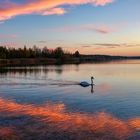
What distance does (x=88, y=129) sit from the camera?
20781 mm

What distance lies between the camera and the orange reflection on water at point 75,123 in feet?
64.7

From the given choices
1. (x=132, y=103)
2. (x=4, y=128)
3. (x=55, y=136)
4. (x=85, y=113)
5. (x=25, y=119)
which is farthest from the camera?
(x=132, y=103)

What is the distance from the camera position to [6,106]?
2995 centimetres

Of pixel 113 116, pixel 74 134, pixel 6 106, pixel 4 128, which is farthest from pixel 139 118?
pixel 6 106

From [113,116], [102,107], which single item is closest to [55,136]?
[113,116]

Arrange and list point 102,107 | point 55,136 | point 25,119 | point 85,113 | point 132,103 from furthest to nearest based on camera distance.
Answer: point 132,103 → point 102,107 → point 85,113 → point 25,119 → point 55,136

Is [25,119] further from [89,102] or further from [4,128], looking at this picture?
[89,102]

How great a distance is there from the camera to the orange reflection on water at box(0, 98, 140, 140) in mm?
19719

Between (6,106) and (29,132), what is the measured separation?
10.7 metres

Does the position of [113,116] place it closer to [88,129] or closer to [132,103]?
[88,129]

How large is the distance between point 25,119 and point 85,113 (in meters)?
5.19

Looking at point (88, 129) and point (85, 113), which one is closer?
point (88, 129)

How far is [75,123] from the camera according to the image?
22.5m

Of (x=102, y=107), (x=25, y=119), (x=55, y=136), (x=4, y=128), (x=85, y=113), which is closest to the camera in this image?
(x=55, y=136)
